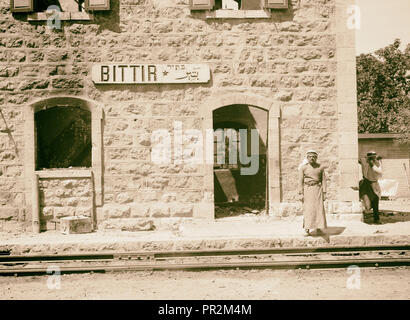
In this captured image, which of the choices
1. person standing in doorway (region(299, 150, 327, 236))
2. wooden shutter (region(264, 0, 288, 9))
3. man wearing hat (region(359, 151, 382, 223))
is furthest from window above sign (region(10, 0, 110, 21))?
man wearing hat (region(359, 151, 382, 223))

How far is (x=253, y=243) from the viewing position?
8305 mm

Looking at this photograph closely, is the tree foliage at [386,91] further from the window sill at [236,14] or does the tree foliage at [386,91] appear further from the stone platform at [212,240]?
the stone platform at [212,240]

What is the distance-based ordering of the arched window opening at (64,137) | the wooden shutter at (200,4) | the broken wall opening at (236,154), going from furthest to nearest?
the broken wall opening at (236,154)
the arched window opening at (64,137)
the wooden shutter at (200,4)

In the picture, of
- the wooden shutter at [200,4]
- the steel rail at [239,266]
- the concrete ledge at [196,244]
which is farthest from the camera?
the wooden shutter at [200,4]

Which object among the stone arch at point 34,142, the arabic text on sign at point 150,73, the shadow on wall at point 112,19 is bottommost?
the stone arch at point 34,142

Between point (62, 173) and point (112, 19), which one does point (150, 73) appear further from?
point (62, 173)

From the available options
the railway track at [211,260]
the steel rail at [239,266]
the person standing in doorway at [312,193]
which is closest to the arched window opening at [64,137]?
the railway track at [211,260]

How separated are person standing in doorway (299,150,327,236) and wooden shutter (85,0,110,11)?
6073 millimetres

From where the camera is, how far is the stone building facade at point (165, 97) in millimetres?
10086

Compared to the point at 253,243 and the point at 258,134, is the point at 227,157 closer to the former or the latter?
the point at 258,134

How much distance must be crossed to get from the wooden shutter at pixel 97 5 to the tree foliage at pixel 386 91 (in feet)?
42.9

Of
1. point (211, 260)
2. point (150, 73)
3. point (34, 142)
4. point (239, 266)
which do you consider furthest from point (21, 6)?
point (239, 266)

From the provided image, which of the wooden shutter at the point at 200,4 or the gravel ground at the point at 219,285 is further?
the wooden shutter at the point at 200,4

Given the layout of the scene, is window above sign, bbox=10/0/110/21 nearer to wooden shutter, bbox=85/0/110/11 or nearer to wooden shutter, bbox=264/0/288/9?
wooden shutter, bbox=85/0/110/11
